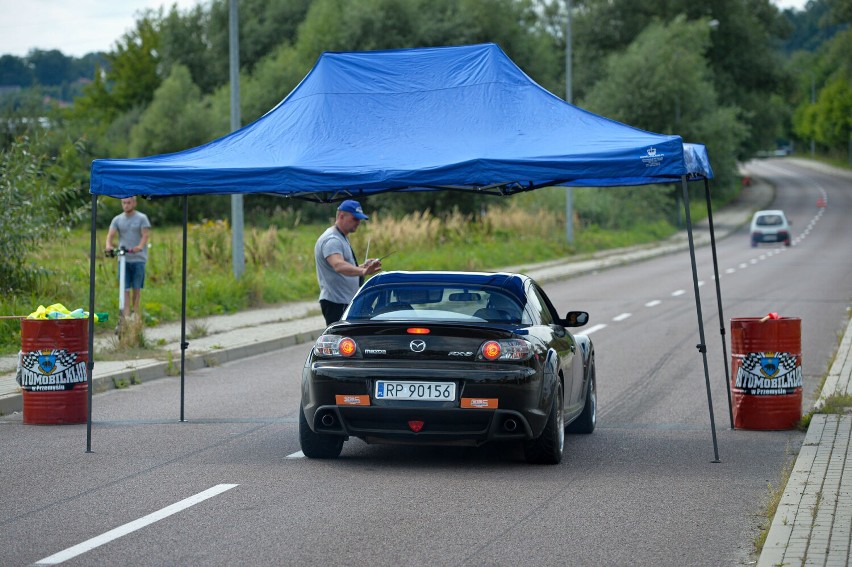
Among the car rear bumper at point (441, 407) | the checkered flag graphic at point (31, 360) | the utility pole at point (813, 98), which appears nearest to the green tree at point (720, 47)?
the utility pole at point (813, 98)

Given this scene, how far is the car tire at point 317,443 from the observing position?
9.29 meters

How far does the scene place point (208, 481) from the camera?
8.51 m

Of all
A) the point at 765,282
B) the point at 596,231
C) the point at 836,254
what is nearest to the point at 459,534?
the point at 765,282

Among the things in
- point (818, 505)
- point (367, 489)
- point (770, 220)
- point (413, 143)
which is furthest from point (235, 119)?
point (770, 220)

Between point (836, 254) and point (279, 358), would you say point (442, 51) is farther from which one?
point (836, 254)

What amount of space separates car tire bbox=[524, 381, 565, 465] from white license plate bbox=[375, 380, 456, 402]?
734 millimetres

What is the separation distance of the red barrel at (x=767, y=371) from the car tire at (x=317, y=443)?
10.8 feet

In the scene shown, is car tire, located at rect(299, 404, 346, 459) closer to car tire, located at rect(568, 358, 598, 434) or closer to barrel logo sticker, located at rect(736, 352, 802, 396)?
car tire, located at rect(568, 358, 598, 434)

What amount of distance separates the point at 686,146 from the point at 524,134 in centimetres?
124

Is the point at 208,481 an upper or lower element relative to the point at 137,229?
lower

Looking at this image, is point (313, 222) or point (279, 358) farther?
point (313, 222)

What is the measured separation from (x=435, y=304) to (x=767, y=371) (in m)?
2.98

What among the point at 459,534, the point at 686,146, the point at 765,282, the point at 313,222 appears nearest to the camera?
the point at 459,534

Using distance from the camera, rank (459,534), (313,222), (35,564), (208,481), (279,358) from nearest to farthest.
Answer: (35,564) → (459,534) → (208,481) → (279,358) → (313,222)
